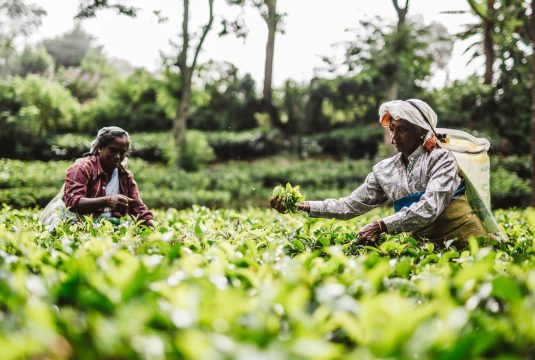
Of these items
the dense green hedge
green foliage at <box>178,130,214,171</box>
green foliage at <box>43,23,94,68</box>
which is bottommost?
the dense green hedge

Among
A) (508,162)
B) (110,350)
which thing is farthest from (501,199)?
(110,350)

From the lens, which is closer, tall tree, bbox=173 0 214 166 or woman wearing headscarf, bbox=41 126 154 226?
woman wearing headscarf, bbox=41 126 154 226

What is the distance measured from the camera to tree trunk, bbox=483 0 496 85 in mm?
13013

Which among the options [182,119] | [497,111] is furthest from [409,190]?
[497,111]

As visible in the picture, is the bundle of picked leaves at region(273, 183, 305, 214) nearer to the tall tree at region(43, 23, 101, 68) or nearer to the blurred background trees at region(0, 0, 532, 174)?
the blurred background trees at region(0, 0, 532, 174)

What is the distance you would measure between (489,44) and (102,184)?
13.4 meters

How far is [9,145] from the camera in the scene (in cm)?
1480

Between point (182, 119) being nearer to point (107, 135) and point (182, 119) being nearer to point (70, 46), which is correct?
point (107, 135)

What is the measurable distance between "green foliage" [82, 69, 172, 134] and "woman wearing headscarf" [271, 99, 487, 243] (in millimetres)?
18419

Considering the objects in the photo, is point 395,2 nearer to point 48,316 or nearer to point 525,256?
point 525,256

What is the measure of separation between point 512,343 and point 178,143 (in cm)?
1298


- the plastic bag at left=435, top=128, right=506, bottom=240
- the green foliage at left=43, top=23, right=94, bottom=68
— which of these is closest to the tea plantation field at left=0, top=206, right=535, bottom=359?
the plastic bag at left=435, top=128, right=506, bottom=240

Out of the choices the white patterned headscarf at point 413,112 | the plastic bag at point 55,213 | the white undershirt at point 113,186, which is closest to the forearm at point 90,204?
the plastic bag at point 55,213

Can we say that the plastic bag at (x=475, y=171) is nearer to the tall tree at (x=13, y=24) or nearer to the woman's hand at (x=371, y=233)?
the woman's hand at (x=371, y=233)
